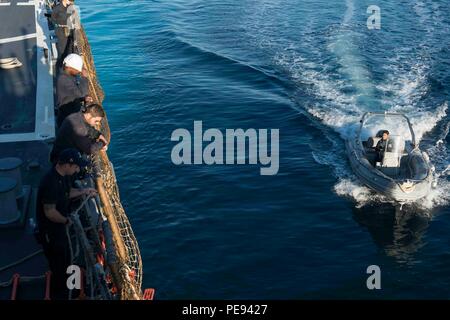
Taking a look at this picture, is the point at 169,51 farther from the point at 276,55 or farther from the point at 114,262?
the point at 114,262

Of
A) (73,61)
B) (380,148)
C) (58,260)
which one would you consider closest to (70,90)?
(73,61)

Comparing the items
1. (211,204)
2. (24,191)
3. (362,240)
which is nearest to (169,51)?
(211,204)

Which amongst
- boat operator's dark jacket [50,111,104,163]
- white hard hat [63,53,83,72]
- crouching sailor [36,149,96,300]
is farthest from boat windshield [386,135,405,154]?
crouching sailor [36,149,96,300]

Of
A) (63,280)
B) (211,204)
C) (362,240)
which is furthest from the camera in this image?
(211,204)

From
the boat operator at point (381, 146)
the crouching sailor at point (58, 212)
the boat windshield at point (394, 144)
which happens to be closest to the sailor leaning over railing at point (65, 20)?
the crouching sailor at point (58, 212)

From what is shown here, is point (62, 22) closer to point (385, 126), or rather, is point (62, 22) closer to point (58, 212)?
point (58, 212)

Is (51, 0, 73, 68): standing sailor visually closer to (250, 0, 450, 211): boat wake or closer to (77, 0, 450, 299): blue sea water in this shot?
(77, 0, 450, 299): blue sea water
